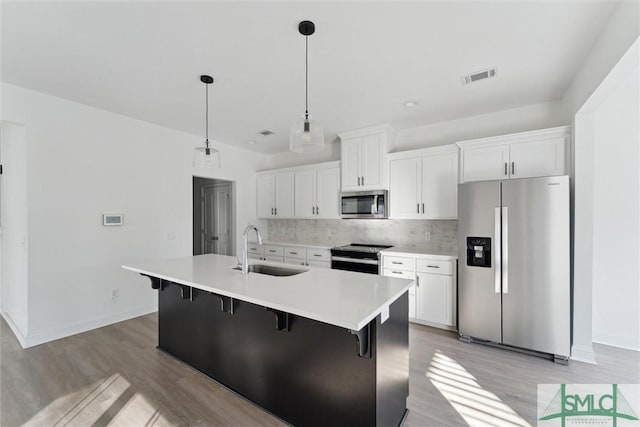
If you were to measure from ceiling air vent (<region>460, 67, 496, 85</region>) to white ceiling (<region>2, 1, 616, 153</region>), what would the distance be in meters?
0.06

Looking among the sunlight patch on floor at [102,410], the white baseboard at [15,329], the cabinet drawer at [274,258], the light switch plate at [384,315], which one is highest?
the light switch plate at [384,315]

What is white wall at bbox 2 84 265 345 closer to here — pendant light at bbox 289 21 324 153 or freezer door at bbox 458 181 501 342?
pendant light at bbox 289 21 324 153

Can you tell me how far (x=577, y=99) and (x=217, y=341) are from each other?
3.89 meters

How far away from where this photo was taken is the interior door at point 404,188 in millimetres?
3822

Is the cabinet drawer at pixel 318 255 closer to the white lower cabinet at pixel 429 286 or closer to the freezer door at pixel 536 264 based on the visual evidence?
the white lower cabinet at pixel 429 286

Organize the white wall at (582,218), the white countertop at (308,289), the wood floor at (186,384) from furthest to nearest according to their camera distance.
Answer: the white wall at (582,218)
the wood floor at (186,384)
the white countertop at (308,289)

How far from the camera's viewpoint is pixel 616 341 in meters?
3.00

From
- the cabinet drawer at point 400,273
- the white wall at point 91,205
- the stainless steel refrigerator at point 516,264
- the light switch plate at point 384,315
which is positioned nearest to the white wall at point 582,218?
the stainless steel refrigerator at point 516,264

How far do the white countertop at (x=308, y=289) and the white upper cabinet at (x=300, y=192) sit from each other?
7.48 feet

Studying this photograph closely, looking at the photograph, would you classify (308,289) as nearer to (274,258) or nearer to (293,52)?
(293,52)

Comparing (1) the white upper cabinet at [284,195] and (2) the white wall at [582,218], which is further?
(1) the white upper cabinet at [284,195]

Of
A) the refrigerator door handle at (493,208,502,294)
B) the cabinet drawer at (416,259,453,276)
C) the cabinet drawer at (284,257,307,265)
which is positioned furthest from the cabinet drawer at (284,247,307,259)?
the refrigerator door handle at (493,208,502,294)

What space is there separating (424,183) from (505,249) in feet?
4.16

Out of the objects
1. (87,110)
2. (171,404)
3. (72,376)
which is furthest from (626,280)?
(87,110)
